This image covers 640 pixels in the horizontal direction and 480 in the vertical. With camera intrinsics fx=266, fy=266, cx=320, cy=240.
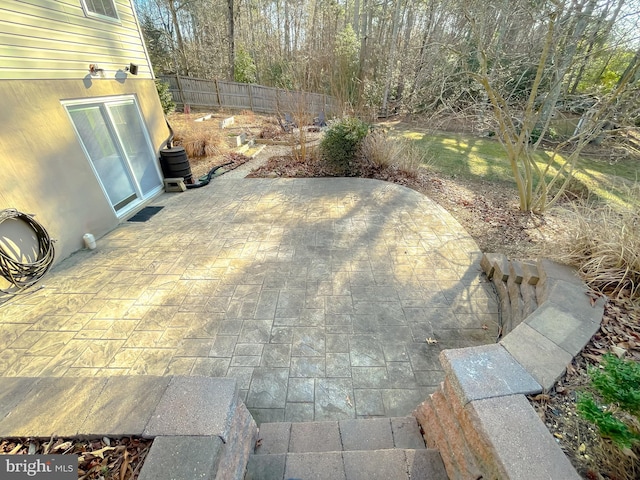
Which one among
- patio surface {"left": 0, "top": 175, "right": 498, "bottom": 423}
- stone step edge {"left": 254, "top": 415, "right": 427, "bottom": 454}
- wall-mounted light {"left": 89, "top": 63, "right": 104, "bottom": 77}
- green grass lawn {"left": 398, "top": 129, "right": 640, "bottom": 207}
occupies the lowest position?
green grass lawn {"left": 398, "top": 129, "right": 640, "bottom": 207}

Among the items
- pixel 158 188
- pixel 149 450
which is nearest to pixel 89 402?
pixel 149 450

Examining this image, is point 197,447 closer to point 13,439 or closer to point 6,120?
point 13,439

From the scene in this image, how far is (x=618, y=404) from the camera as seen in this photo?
43.7 inches

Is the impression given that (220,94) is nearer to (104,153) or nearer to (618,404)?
(104,153)

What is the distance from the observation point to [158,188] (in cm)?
559

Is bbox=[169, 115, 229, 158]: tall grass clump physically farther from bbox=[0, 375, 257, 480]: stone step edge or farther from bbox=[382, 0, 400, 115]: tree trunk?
bbox=[382, 0, 400, 115]: tree trunk

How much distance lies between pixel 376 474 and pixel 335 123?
621 cm

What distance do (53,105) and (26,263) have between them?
Result: 203 cm

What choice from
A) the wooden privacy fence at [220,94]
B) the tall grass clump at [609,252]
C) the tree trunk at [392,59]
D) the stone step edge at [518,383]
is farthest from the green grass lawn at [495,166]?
the wooden privacy fence at [220,94]

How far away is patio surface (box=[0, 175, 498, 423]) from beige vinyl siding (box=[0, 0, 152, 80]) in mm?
Result: 2217

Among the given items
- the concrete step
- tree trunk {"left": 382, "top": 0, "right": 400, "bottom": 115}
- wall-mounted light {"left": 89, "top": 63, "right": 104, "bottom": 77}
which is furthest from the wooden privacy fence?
the concrete step

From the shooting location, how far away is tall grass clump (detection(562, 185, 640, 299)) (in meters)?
2.09

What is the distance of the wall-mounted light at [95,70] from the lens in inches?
155

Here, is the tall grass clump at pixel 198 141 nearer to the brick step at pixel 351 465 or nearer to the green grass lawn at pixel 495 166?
the green grass lawn at pixel 495 166
